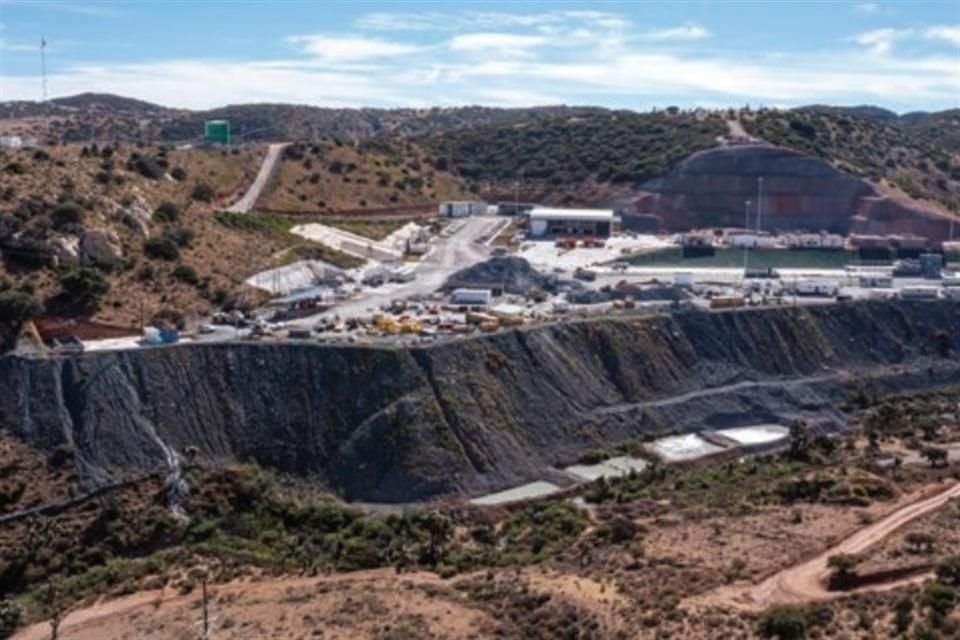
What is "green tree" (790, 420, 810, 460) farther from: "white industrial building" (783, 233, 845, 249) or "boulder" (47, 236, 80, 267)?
"white industrial building" (783, 233, 845, 249)

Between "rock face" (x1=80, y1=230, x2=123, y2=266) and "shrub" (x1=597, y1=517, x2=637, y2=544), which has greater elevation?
"rock face" (x1=80, y1=230, x2=123, y2=266)

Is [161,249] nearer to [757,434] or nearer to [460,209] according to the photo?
[757,434]

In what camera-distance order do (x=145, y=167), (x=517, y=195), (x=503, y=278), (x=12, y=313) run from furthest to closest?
1. (x=517, y=195)
2. (x=145, y=167)
3. (x=503, y=278)
4. (x=12, y=313)

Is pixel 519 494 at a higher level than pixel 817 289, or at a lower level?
lower

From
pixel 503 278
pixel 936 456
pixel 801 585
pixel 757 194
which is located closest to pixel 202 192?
pixel 503 278

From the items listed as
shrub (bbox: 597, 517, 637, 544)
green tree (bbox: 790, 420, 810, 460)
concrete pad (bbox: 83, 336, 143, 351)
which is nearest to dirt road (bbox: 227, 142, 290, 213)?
concrete pad (bbox: 83, 336, 143, 351)

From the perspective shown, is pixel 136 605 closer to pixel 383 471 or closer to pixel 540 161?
pixel 383 471

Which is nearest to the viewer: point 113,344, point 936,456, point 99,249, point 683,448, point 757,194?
point 936,456
